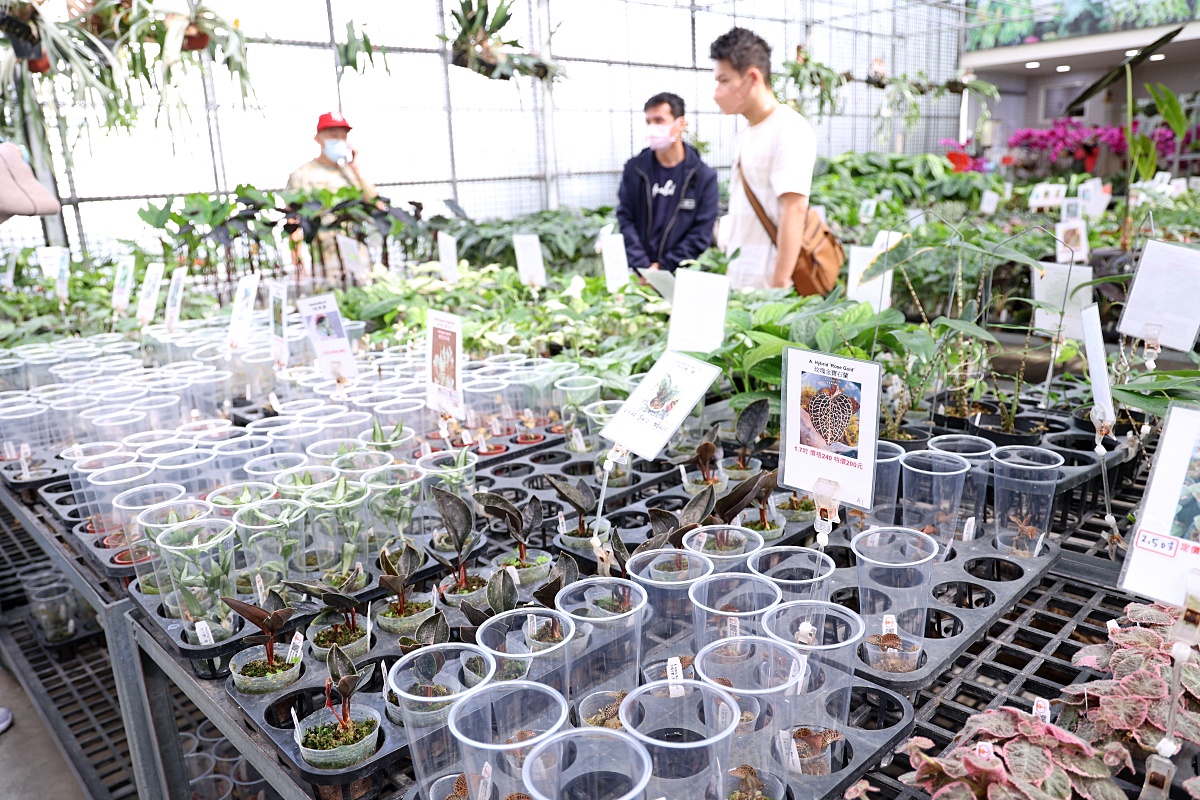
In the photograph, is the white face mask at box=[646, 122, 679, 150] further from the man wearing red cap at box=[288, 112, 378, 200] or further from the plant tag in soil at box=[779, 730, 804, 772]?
the plant tag in soil at box=[779, 730, 804, 772]

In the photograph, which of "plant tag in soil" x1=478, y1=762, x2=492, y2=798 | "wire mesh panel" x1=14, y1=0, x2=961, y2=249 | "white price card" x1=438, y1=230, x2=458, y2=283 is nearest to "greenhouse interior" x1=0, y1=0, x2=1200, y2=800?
"plant tag in soil" x1=478, y1=762, x2=492, y2=798

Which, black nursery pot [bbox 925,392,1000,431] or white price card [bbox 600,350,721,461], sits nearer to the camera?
white price card [bbox 600,350,721,461]

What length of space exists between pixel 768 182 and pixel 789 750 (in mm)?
2524

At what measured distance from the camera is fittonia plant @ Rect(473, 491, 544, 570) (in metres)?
1.43

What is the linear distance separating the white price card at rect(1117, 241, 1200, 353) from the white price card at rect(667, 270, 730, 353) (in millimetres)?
843

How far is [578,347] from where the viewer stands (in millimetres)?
2547

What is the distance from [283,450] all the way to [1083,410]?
1.84 metres

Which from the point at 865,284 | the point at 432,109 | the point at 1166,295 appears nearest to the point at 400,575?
the point at 1166,295

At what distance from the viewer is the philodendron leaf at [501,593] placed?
3.89 feet

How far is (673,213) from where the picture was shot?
13.1 feet

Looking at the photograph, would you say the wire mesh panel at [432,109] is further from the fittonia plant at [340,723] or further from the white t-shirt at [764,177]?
the fittonia plant at [340,723]

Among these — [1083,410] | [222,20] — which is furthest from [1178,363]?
[222,20]

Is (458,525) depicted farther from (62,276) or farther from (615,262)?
(62,276)

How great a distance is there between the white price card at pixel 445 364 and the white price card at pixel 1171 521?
1284 millimetres
